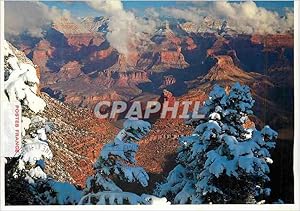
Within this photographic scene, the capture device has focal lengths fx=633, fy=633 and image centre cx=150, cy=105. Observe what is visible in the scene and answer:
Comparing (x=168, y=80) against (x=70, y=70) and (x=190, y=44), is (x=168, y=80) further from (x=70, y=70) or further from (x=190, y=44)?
(x=70, y=70)

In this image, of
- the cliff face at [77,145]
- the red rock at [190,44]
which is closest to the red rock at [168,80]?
the red rock at [190,44]

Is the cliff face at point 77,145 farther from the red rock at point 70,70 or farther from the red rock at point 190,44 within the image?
the red rock at point 190,44

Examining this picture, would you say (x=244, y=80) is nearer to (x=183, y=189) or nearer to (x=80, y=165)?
(x=183, y=189)

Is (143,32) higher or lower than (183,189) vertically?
higher

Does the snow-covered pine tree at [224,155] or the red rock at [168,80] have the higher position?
the red rock at [168,80]

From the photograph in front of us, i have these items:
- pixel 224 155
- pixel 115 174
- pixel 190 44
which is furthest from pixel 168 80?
pixel 115 174

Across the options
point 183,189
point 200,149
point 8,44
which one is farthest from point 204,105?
point 8,44
